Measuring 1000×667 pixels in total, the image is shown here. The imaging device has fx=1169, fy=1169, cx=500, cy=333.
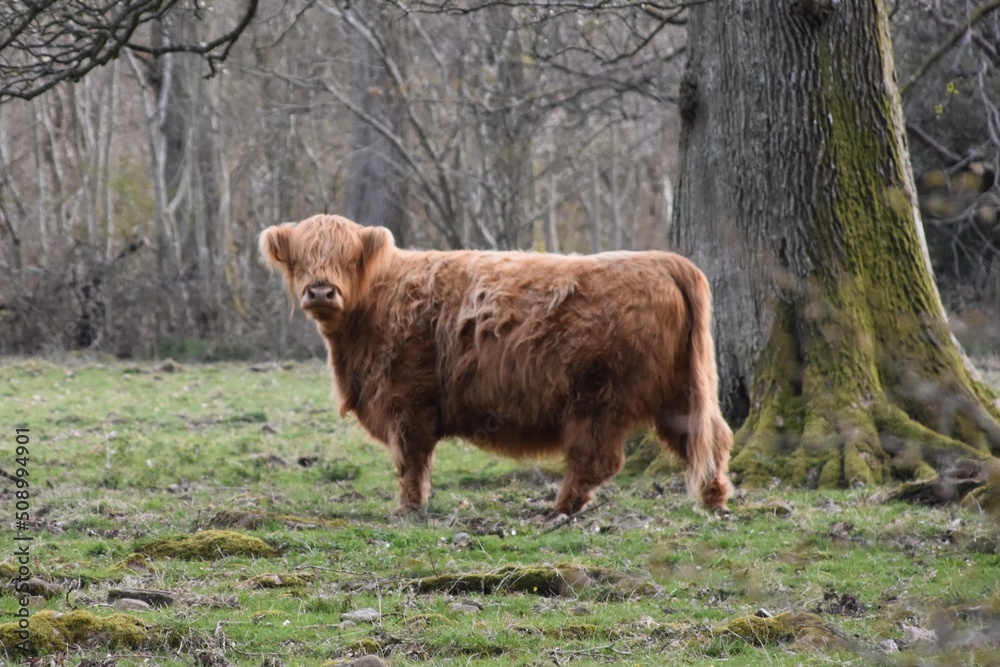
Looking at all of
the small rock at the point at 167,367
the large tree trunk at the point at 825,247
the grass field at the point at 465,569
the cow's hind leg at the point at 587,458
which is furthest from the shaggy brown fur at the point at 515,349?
the small rock at the point at 167,367

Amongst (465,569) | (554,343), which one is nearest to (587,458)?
(554,343)

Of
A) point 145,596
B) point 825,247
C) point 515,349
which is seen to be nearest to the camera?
point 145,596

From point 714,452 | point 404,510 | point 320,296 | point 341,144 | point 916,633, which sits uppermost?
point 341,144

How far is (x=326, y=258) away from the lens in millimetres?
7402

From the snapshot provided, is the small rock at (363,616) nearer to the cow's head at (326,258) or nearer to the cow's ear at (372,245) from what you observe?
the cow's head at (326,258)

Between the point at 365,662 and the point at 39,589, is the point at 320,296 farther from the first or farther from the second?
the point at 365,662

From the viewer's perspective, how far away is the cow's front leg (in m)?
7.40

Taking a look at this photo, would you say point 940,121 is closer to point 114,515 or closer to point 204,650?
point 114,515

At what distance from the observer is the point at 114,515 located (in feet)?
23.0

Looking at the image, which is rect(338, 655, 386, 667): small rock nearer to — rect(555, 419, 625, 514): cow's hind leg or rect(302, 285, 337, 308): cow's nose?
rect(555, 419, 625, 514): cow's hind leg

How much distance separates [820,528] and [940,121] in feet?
39.8

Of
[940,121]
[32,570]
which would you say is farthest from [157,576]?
[940,121]

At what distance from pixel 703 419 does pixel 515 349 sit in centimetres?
119

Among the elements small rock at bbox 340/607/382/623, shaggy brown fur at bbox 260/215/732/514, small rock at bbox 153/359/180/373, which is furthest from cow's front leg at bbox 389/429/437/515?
small rock at bbox 153/359/180/373
